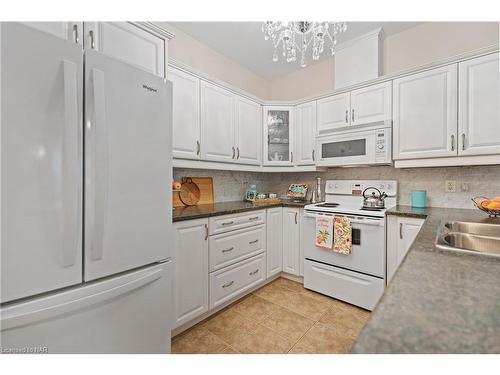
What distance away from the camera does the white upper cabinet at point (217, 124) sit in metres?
2.34

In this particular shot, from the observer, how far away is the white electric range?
209 centimetres

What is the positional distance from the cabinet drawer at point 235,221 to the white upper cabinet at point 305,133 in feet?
2.97

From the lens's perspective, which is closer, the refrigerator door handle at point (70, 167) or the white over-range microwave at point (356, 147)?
the refrigerator door handle at point (70, 167)

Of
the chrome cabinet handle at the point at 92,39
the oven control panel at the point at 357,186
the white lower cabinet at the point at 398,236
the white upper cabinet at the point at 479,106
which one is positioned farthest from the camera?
the oven control panel at the point at 357,186

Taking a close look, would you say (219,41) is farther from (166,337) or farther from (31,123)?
(166,337)

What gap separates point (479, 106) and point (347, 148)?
41.1 inches

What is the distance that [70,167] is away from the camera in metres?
0.99

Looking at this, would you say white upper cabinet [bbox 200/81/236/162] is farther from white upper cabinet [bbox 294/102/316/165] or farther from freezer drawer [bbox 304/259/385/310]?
freezer drawer [bbox 304/259/385/310]

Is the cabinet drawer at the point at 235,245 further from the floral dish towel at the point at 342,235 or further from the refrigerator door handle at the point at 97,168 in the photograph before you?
the refrigerator door handle at the point at 97,168

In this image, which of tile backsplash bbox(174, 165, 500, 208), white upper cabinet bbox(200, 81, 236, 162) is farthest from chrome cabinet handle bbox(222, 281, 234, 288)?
white upper cabinet bbox(200, 81, 236, 162)

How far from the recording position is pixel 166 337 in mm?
1393

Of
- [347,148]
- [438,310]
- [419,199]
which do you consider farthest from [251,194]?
[438,310]

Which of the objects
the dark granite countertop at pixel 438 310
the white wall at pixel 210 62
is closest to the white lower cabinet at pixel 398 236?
the dark granite countertop at pixel 438 310
